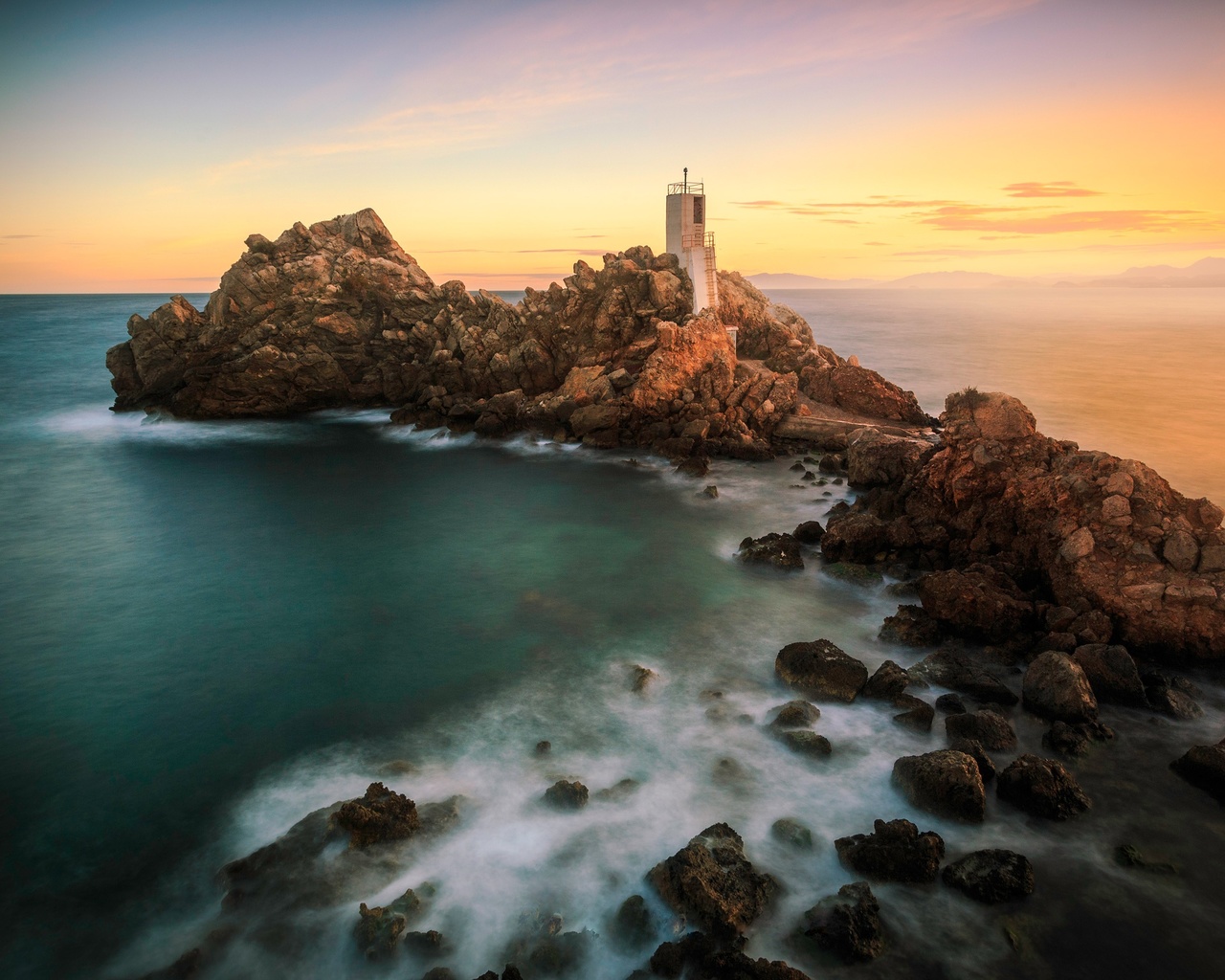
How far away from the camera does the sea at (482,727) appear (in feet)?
31.4

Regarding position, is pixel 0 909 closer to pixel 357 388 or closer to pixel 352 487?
pixel 352 487

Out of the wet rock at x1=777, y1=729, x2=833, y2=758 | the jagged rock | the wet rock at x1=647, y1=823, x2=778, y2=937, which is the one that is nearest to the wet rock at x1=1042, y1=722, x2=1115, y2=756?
the wet rock at x1=777, y1=729, x2=833, y2=758

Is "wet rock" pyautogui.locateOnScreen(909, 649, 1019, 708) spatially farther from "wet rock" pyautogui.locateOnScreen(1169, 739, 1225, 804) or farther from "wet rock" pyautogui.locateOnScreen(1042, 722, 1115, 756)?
"wet rock" pyautogui.locateOnScreen(1169, 739, 1225, 804)

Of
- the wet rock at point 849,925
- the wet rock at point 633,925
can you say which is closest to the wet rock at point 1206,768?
the wet rock at point 849,925

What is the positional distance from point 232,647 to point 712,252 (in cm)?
3183

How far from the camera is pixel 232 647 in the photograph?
17.1 metres

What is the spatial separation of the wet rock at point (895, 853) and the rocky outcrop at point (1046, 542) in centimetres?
680

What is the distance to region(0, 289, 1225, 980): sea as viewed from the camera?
9.58 meters

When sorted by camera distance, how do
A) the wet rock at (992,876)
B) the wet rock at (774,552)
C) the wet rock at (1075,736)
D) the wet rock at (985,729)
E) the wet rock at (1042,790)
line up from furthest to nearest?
the wet rock at (774,552) → the wet rock at (985,729) → the wet rock at (1075,736) → the wet rock at (1042,790) → the wet rock at (992,876)

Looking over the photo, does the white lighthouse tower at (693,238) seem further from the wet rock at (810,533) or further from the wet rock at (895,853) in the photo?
the wet rock at (895,853)

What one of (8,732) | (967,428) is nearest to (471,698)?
(8,732)

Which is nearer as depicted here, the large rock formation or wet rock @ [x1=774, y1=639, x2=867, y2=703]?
wet rock @ [x1=774, y1=639, x2=867, y2=703]

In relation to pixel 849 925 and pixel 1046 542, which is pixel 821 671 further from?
pixel 1046 542

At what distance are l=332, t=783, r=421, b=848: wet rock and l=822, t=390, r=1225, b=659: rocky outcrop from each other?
11798mm
